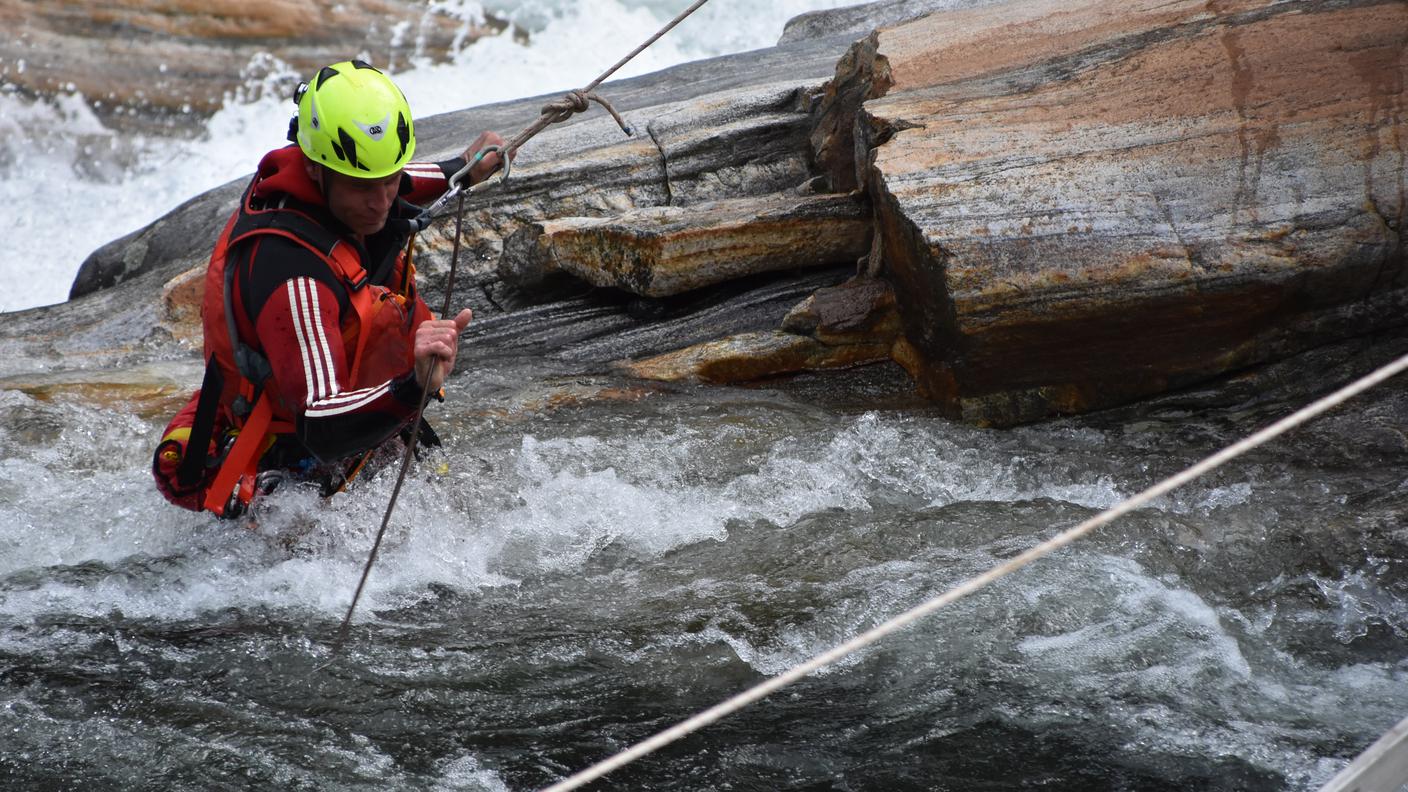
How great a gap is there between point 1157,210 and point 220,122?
14.1m

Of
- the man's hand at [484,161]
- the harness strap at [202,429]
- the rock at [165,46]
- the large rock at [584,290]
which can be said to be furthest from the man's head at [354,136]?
the rock at [165,46]

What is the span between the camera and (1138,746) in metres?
3.16

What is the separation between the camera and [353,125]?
3.42 meters

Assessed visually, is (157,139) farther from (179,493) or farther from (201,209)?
(179,493)

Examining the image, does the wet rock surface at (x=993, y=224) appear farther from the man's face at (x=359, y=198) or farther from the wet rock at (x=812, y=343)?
the man's face at (x=359, y=198)

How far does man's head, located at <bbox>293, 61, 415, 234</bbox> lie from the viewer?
3.43 meters

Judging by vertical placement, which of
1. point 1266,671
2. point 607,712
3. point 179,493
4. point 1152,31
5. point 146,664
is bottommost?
point 1266,671

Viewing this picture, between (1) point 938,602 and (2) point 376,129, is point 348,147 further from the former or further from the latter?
(1) point 938,602

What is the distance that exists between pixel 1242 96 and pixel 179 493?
4.77 metres

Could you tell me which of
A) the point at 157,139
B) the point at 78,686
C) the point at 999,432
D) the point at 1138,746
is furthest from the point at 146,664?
the point at 157,139

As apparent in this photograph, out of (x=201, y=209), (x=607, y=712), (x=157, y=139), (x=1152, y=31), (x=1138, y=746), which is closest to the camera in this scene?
(x=1138, y=746)

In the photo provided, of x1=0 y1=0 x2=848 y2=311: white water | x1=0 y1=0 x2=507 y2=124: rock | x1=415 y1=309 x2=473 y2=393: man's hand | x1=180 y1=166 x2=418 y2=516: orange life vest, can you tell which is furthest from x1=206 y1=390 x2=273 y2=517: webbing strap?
x1=0 y1=0 x2=507 y2=124: rock

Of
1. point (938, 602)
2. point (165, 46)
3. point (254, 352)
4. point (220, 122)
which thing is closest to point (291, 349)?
point (254, 352)

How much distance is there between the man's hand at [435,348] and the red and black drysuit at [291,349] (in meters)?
0.12
